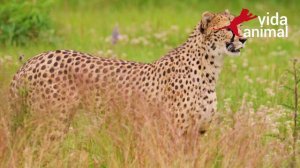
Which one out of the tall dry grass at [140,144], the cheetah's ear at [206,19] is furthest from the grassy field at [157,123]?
the cheetah's ear at [206,19]

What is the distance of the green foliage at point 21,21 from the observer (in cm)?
1431

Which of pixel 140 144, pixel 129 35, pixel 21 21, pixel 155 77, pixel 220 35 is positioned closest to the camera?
pixel 140 144

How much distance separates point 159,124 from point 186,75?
0.91 meters

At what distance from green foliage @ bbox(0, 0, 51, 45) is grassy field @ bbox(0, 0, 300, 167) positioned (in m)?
0.18

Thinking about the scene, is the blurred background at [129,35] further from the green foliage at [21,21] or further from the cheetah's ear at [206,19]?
the cheetah's ear at [206,19]

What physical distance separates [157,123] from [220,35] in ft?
3.69

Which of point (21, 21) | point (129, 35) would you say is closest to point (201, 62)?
point (21, 21)

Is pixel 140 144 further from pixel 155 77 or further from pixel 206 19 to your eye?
pixel 206 19

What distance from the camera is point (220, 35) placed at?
948cm

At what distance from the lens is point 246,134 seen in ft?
28.1

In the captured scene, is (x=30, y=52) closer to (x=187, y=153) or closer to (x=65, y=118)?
(x=65, y=118)

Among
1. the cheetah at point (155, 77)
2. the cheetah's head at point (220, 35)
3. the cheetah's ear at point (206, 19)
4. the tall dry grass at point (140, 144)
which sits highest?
the cheetah's ear at point (206, 19)

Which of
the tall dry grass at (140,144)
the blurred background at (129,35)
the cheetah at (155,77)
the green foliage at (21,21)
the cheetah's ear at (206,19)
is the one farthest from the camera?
the green foliage at (21,21)

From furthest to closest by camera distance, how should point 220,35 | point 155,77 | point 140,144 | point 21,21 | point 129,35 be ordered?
1. point 129,35
2. point 21,21
3. point 155,77
4. point 220,35
5. point 140,144
